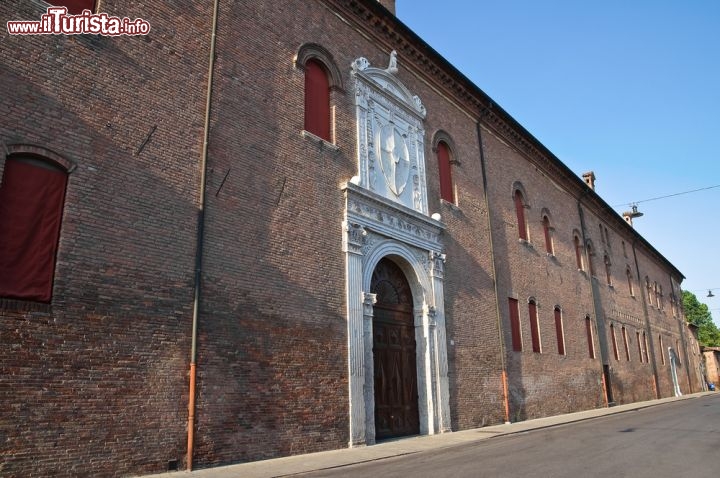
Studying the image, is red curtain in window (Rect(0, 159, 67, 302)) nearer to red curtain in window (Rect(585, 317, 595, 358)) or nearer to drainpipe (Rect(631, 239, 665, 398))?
red curtain in window (Rect(585, 317, 595, 358))

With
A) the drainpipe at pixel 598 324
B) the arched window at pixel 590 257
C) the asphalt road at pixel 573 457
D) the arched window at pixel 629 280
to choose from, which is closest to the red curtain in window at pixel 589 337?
the drainpipe at pixel 598 324

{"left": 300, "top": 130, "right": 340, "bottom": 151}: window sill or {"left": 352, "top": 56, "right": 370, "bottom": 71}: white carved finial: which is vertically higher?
{"left": 352, "top": 56, "right": 370, "bottom": 71}: white carved finial

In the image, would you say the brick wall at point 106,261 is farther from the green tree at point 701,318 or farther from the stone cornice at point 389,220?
the green tree at point 701,318

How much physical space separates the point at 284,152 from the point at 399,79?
568 cm

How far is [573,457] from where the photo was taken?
8.93 meters

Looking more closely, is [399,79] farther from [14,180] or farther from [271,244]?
[14,180]

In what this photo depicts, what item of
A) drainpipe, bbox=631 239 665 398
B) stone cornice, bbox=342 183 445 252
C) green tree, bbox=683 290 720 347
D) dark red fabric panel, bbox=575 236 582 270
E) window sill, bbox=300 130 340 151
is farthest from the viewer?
green tree, bbox=683 290 720 347

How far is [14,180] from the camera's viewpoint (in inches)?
291

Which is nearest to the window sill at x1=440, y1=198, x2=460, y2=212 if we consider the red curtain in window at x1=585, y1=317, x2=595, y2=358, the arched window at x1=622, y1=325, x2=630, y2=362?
the red curtain in window at x1=585, y1=317, x2=595, y2=358

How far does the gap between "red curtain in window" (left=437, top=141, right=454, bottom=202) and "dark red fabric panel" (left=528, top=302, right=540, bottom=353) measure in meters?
5.71

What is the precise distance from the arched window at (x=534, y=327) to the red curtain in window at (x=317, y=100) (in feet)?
35.4

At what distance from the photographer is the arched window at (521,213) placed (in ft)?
67.6

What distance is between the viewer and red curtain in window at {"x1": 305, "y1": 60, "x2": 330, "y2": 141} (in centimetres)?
1227

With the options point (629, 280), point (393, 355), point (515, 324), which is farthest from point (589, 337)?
point (393, 355)
